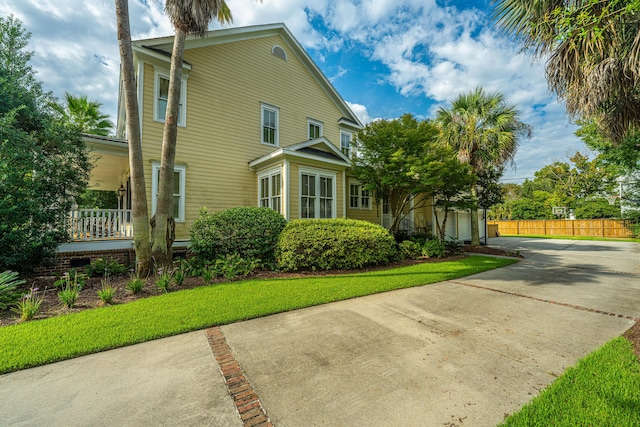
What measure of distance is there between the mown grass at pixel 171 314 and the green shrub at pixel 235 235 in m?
1.47

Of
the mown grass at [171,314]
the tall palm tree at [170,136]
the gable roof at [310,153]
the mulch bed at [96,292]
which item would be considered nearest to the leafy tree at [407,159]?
the gable roof at [310,153]

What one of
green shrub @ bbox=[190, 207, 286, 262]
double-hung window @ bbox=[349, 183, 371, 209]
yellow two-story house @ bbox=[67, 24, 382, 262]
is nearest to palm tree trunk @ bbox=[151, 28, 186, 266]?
green shrub @ bbox=[190, 207, 286, 262]

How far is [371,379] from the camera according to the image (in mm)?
2422

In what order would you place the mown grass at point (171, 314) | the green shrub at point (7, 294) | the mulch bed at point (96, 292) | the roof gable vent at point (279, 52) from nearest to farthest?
the mown grass at point (171, 314), the mulch bed at point (96, 292), the green shrub at point (7, 294), the roof gable vent at point (279, 52)

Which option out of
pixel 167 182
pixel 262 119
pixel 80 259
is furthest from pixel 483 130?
pixel 80 259

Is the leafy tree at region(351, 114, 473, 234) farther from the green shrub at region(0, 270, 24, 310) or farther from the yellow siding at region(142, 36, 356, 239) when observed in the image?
the green shrub at region(0, 270, 24, 310)

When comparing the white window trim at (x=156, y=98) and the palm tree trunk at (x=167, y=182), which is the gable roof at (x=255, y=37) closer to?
the white window trim at (x=156, y=98)

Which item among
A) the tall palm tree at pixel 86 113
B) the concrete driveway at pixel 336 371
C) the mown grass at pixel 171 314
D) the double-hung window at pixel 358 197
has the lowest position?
the concrete driveway at pixel 336 371

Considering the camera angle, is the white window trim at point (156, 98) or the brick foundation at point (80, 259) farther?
the white window trim at point (156, 98)

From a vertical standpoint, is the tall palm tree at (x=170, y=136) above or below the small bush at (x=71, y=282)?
above

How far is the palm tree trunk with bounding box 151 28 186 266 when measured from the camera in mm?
6305

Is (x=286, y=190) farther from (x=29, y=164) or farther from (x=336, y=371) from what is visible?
(x=336, y=371)

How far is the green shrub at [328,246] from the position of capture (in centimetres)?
709

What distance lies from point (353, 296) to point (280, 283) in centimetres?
187
